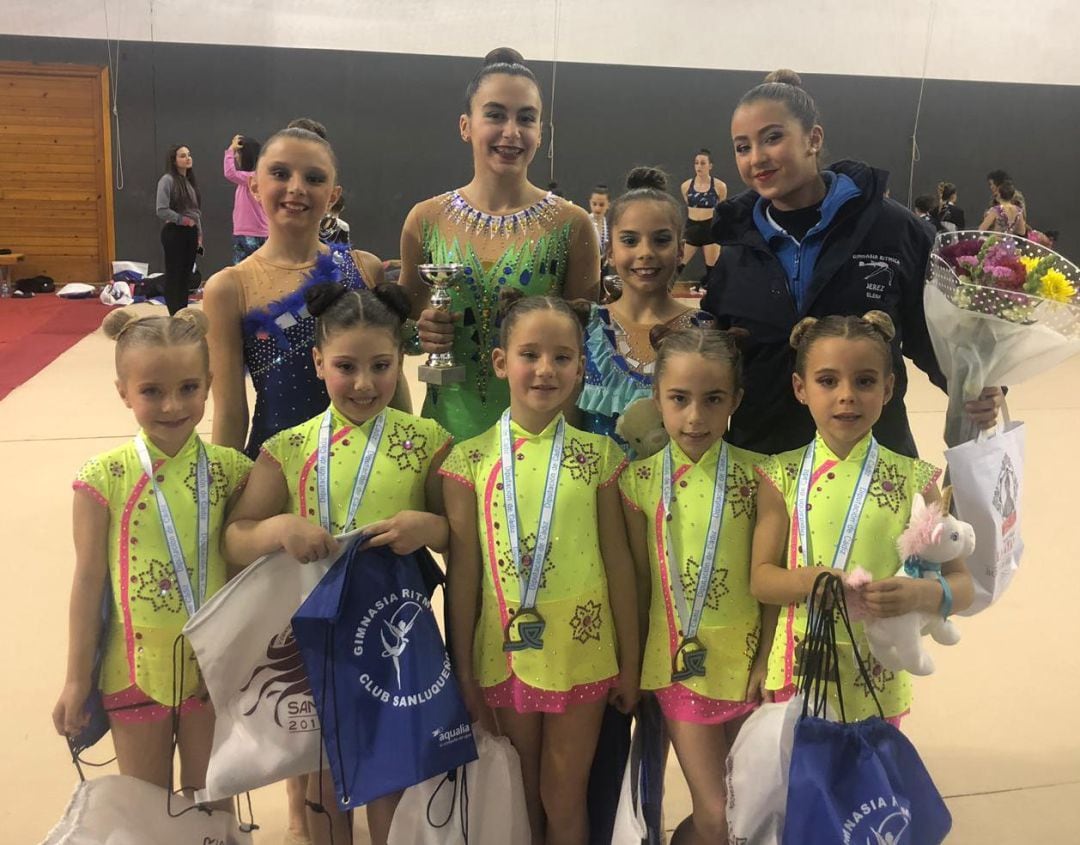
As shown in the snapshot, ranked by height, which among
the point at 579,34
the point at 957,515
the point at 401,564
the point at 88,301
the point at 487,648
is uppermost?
the point at 579,34

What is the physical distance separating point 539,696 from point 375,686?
322mm

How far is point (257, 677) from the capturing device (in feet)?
5.74

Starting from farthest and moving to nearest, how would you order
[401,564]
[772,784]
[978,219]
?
1. [978,219]
2. [401,564]
3. [772,784]

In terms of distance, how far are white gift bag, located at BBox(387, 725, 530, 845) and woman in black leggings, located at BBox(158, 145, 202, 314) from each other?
819cm

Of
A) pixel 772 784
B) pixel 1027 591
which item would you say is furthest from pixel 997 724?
pixel 772 784

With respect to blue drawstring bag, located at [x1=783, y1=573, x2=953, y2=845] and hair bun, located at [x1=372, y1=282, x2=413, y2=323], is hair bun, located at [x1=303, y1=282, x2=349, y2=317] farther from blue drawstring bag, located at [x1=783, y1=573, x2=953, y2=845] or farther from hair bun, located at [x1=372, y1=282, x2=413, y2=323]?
blue drawstring bag, located at [x1=783, y1=573, x2=953, y2=845]

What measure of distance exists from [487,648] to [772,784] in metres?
0.59

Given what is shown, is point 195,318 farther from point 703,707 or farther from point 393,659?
point 703,707

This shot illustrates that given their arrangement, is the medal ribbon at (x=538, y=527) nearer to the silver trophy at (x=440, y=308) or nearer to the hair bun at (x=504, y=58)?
the silver trophy at (x=440, y=308)

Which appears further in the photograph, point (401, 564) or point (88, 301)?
point (88, 301)

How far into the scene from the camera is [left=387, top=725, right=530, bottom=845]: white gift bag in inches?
70.4

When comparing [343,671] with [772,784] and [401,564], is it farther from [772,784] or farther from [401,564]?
[772,784]

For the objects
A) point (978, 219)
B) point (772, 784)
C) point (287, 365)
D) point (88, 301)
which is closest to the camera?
point (772, 784)

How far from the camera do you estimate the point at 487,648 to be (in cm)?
184
